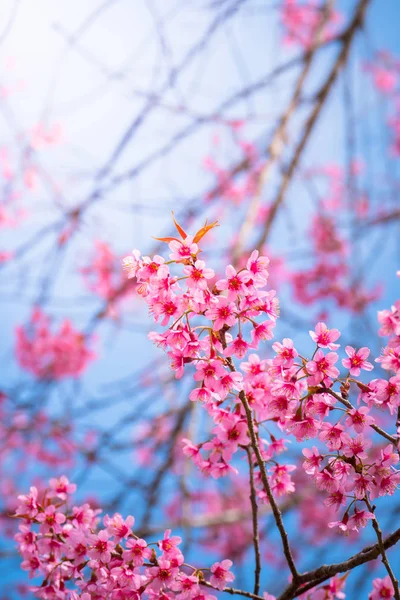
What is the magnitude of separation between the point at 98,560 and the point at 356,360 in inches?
28.2

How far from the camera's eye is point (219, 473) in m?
1.14

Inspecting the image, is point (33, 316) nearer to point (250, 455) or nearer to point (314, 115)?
point (314, 115)

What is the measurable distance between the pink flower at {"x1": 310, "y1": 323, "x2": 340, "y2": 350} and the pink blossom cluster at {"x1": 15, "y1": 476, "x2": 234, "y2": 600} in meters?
0.53

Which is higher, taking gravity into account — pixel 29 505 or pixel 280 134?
pixel 280 134

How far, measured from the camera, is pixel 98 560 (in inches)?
41.8

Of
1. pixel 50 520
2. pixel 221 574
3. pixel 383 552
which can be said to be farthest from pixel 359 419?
pixel 50 520

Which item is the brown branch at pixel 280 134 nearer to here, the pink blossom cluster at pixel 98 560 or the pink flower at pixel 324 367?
the pink flower at pixel 324 367

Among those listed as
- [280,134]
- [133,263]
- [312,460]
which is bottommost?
[312,460]

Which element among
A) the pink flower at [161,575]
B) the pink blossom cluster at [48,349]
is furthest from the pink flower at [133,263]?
the pink blossom cluster at [48,349]

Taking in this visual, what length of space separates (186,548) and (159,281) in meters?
1.97

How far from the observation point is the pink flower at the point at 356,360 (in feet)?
3.58

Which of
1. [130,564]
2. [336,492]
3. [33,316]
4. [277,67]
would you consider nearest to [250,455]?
[336,492]

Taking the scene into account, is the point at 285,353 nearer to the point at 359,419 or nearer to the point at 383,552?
the point at 359,419

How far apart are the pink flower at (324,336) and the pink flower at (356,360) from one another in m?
0.06
